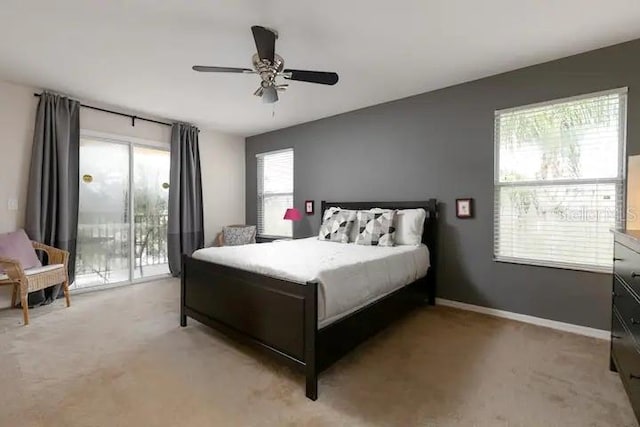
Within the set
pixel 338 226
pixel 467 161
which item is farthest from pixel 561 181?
pixel 338 226

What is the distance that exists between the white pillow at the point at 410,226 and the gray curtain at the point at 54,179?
393cm

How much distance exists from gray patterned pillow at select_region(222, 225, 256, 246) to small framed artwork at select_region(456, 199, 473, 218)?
11.1 feet

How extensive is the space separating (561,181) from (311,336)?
267cm

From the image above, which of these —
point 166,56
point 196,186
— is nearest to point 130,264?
point 196,186

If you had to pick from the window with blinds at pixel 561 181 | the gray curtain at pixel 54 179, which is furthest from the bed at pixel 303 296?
the gray curtain at pixel 54 179

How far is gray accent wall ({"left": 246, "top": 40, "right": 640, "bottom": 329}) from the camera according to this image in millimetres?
2654

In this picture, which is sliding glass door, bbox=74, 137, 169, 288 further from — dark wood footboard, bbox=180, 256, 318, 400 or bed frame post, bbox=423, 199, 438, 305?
bed frame post, bbox=423, 199, 438, 305

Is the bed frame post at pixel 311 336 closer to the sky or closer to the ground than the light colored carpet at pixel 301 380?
closer to the sky

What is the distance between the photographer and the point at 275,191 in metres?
5.43

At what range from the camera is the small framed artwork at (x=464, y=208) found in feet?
10.8

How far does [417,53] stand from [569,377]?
2.69 meters

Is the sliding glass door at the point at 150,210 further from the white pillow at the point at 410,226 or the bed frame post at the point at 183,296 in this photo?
the white pillow at the point at 410,226

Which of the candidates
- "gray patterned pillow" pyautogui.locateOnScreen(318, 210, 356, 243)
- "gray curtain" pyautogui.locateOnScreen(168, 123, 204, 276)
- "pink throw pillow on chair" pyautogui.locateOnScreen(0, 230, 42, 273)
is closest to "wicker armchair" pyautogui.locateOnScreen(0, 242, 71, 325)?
"pink throw pillow on chair" pyautogui.locateOnScreen(0, 230, 42, 273)

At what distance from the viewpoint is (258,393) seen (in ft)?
6.08
